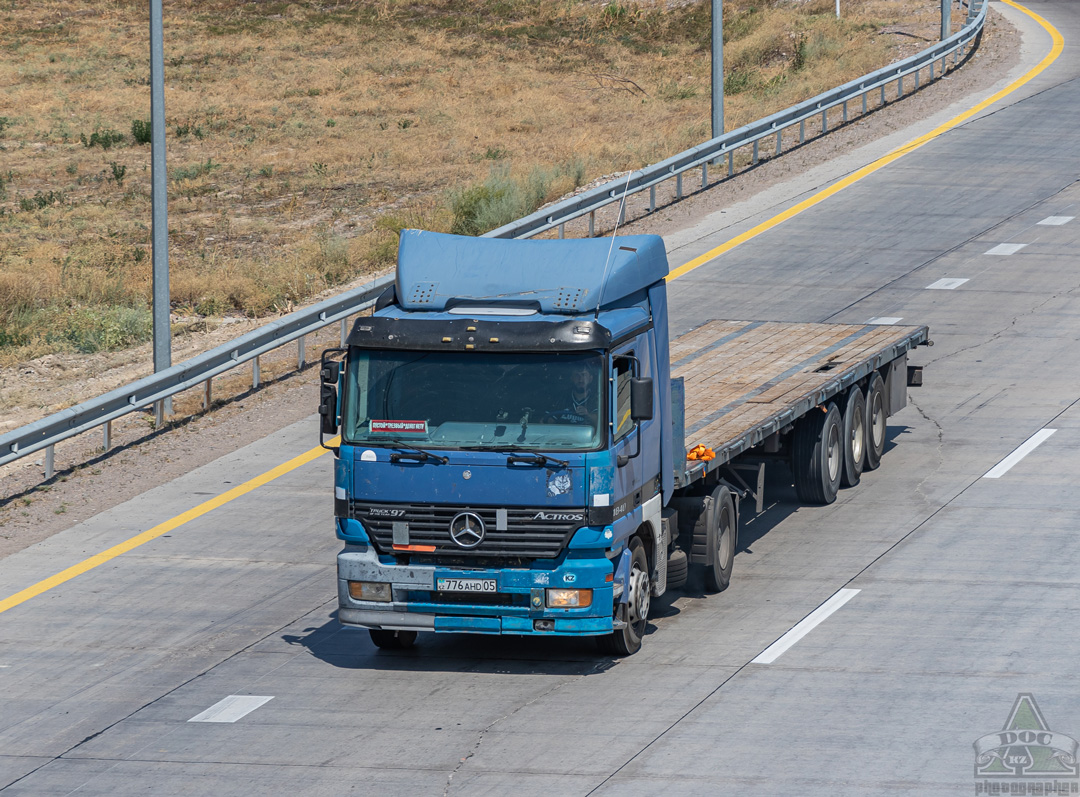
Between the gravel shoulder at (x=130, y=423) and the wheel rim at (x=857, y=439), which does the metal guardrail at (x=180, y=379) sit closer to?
the gravel shoulder at (x=130, y=423)

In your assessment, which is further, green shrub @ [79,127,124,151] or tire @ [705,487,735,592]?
green shrub @ [79,127,124,151]

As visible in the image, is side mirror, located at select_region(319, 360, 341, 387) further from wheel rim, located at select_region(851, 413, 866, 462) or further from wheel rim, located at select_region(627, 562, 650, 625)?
wheel rim, located at select_region(851, 413, 866, 462)

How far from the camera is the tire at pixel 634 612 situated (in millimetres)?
11930

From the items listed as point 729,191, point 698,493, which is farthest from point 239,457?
point 729,191

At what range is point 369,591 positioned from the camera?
11.6 meters

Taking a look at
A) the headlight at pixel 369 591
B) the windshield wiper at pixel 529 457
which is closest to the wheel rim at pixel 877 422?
the windshield wiper at pixel 529 457

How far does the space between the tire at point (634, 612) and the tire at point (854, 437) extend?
4.79 meters

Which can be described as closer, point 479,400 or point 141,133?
point 479,400


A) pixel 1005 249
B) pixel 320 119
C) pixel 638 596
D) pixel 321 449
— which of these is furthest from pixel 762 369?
pixel 320 119

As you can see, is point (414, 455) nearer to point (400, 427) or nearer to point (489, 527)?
point (400, 427)

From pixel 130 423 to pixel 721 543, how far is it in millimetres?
8768

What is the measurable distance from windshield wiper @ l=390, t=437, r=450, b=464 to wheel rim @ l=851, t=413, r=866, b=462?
672 centimetres

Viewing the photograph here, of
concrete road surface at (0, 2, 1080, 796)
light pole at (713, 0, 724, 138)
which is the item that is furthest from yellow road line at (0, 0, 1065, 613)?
light pole at (713, 0, 724, 138)

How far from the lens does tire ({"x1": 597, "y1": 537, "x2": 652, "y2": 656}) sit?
1193 cm
